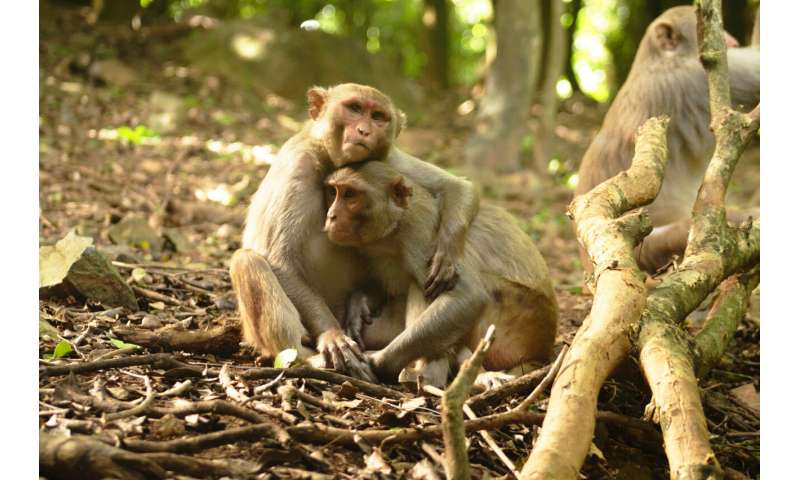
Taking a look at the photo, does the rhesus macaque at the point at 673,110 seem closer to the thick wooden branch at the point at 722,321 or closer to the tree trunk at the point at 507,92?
the thick wooden branch at the point at 722,321

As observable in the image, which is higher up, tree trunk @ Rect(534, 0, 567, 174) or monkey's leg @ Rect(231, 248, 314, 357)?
tree trunk @ Rect(534, 0, 567, 174)

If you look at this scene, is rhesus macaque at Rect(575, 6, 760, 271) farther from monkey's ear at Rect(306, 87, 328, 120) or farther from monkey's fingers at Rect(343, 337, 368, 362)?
monkey's fingers at Rect(343, 337, 368, 362)

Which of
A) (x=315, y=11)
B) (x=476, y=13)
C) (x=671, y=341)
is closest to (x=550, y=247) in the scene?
(x=671, y=341)

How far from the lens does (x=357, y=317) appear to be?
5617 millimetres

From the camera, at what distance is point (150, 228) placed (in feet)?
27.4

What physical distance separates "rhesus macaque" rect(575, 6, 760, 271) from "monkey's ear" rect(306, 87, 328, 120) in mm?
2979

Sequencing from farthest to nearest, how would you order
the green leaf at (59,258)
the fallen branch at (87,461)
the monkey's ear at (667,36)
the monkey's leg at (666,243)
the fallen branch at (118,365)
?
1. the monkey's ear at (667,36)
2. the monkey's leg at (666,243)
3. the green leaf at (59,258)
4. the fallen branch at (118,365)
5. the fallen branch at (87,461)

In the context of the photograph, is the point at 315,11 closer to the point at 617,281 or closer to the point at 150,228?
the point at 150,228

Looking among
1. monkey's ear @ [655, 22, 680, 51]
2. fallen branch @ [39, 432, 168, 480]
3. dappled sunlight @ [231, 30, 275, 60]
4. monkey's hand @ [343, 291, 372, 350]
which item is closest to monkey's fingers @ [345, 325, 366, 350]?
monkey's hand @ [343, 291, 372, 350]

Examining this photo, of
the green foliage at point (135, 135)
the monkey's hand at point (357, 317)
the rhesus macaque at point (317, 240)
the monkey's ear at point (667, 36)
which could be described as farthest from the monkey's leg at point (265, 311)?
the green foliage at point (135, 135)

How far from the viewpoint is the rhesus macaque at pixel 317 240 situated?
5180 millimetres

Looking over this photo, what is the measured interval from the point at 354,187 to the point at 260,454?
1.91 m

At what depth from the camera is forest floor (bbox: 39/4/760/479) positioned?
3982 millimetres

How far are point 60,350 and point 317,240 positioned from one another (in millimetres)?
1589
